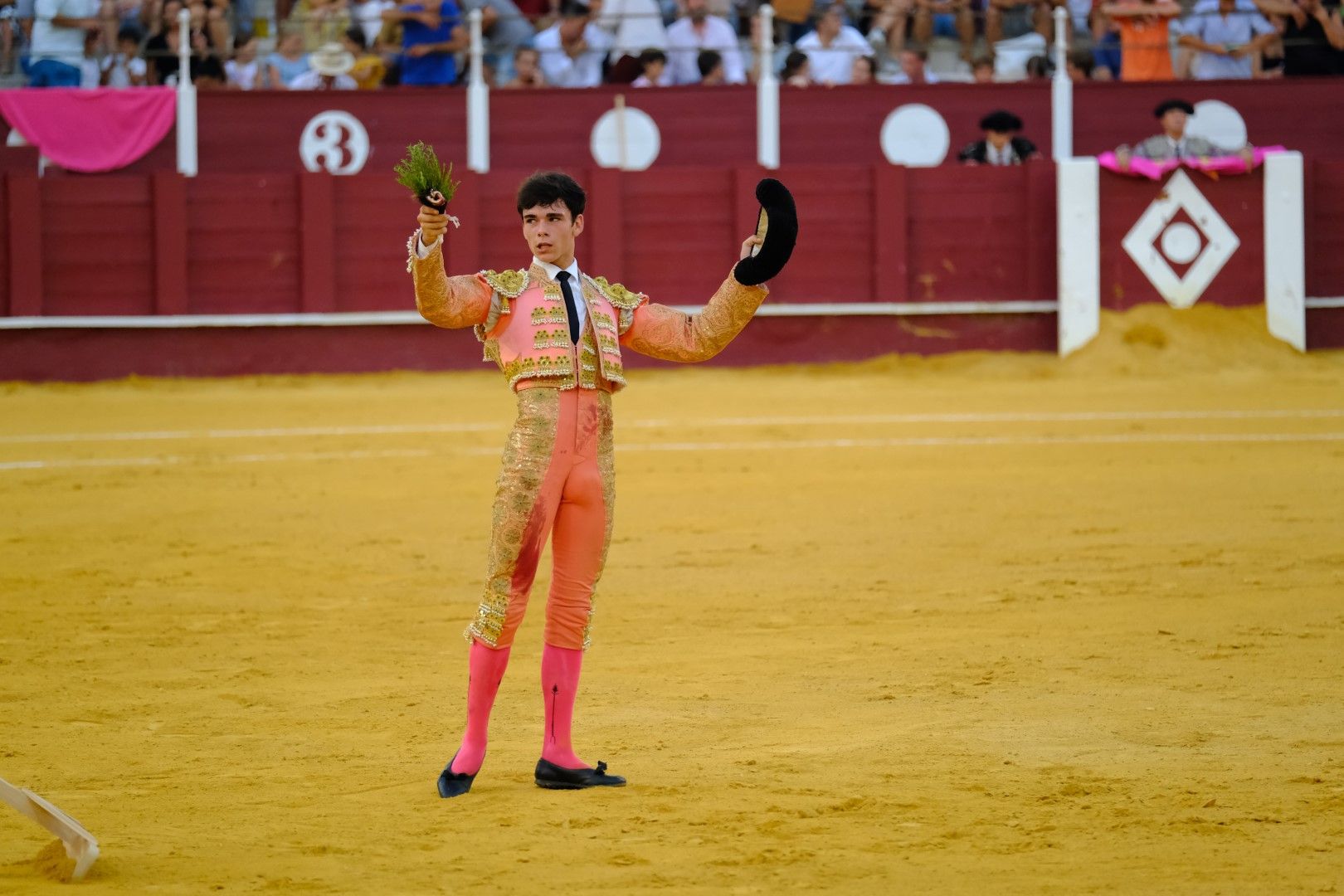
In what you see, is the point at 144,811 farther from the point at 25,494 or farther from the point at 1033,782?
the point at 25,494

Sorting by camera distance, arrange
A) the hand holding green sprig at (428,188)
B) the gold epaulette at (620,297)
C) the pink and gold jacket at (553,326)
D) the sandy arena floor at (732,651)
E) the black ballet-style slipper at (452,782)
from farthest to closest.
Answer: the gold epaulette at (620,297), the pink and gold jacket at (553,326), the black ballet-style slipper at (452,782), the hand holding green sprig at (428,188), the sandy arena floor at (732,651)

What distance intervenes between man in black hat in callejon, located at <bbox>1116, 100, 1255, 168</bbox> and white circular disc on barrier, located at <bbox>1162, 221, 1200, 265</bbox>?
0.48 metres

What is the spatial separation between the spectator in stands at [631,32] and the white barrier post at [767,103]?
74 cm

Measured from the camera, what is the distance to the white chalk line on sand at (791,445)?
9273 millimetres

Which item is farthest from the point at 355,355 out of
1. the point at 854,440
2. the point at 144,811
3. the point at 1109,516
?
the point at 144,811

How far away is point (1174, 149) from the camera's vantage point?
1260 centimetres

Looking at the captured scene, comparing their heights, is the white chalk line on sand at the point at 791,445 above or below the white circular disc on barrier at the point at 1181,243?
below

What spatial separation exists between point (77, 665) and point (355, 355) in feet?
25.8

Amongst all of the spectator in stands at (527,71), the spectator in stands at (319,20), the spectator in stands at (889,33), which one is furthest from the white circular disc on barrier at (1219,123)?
the spectator in stands at (319,20)

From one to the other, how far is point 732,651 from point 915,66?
904 centimetres

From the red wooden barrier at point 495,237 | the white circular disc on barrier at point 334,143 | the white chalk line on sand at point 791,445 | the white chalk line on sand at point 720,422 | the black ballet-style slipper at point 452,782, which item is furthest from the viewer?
the white circular disc on barrier at point 334,143

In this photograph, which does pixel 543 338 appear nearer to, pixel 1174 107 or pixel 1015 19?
pixel 1174 107

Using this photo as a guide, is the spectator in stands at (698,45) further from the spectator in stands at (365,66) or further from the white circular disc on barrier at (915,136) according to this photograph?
the spectator in stands at (365,66)

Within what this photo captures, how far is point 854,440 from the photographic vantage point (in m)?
9.62
